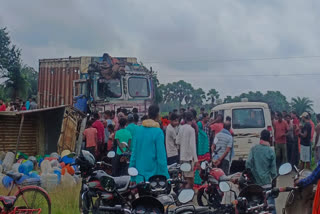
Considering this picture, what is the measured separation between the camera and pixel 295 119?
1641cm

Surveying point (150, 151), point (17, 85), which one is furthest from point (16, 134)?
point (17, 85)

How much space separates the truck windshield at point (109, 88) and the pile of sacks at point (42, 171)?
3.10 meters

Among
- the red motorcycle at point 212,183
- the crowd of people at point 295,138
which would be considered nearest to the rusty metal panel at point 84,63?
the crowd of people at point 295,138

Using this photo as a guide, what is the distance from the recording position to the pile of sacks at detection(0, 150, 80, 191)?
998 cm

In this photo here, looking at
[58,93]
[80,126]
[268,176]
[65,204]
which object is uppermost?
[58,93]

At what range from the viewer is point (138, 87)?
16.8m

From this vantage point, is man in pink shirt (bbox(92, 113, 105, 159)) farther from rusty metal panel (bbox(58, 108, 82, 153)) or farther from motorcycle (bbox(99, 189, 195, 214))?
motorcycle (bbox(99, 189, 195, 214))

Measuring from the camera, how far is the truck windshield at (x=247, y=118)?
13672mm

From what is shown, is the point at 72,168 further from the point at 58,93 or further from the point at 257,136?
the point at 58,93

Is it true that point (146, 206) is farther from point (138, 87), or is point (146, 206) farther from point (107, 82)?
point (138, 87)

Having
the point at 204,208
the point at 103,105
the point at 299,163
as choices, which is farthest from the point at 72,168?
the point at 299,163

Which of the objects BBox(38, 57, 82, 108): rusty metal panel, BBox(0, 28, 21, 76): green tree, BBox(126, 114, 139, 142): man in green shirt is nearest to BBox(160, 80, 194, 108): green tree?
BBox(0, 28, 21, 76): green tree

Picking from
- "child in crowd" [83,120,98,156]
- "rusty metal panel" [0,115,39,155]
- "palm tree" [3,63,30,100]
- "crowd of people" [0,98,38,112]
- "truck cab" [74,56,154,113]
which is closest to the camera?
"child in crowd" [83,120,98,156]

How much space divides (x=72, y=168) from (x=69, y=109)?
10.7 ft
